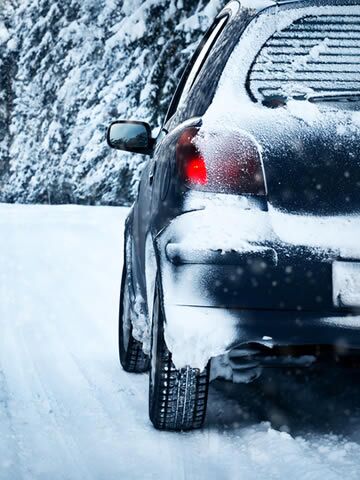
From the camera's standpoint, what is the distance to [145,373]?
525cm

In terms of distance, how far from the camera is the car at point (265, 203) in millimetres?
3320

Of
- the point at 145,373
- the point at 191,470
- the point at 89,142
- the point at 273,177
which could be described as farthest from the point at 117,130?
the point at 89,142

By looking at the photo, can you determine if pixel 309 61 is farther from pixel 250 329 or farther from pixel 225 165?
pixel 250 329

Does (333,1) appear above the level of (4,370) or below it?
above

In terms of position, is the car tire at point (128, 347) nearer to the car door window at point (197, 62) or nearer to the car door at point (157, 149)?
the car door at point (157, 149)

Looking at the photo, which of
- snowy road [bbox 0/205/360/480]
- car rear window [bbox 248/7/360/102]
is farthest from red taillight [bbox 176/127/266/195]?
snowy road [bbox 0/205/360/480]

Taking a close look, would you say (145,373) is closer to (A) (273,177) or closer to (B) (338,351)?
(B) (338,351)

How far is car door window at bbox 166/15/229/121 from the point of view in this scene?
431 centimetres

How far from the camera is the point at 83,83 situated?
3138 cm

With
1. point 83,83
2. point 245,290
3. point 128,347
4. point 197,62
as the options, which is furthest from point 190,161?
point 83,83

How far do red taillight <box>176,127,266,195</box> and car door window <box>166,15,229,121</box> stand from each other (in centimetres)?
89

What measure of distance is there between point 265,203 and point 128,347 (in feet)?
6.58

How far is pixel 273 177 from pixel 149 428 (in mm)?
1314

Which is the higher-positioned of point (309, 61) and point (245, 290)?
point (309, 61)
